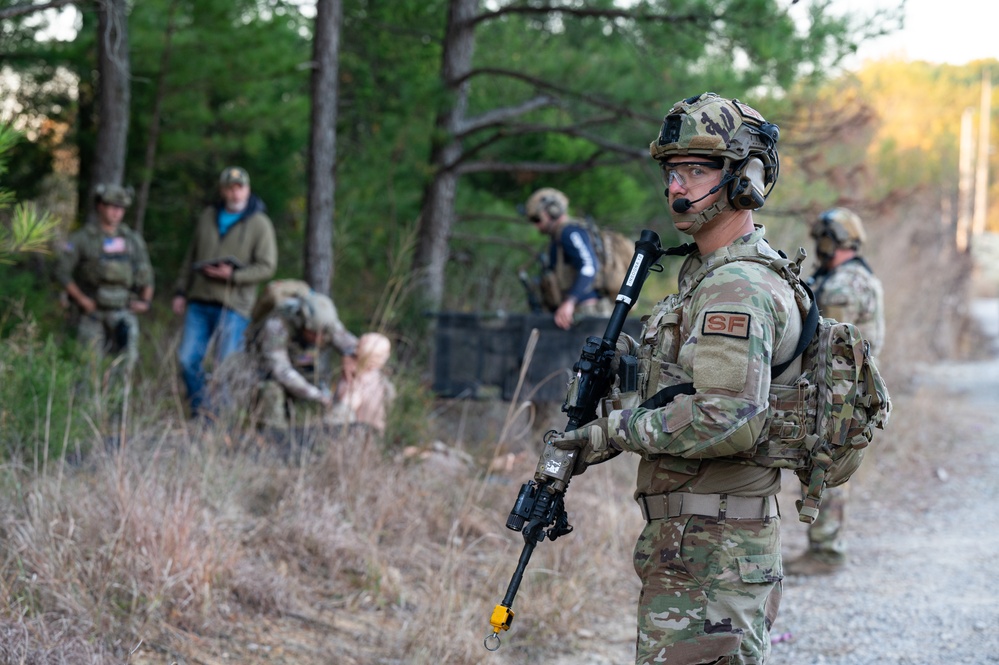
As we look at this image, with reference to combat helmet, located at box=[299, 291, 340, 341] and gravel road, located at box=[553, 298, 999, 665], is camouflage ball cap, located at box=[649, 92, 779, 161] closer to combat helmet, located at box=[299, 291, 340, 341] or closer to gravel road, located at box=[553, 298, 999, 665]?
gravel road, located at box=[553, 298, 999, 665]

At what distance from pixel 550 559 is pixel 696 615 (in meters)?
2.28

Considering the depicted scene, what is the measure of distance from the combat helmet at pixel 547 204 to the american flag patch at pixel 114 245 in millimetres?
2680

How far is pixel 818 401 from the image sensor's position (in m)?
2.49

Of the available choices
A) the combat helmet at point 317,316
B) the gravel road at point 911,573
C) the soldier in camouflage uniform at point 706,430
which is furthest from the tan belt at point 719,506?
the combat helmet at point 317,316

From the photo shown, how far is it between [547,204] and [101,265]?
115 inches

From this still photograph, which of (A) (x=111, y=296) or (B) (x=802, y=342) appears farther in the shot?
(A) (x=111, y=296)

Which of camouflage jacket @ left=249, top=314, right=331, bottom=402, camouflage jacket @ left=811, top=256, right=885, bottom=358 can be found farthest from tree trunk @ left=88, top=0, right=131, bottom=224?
camouflage jacket @ left=811, top=256, right=885, bottom=358

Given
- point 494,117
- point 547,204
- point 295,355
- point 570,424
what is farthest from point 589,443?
point 494,117

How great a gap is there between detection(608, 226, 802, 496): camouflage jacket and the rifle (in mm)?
94

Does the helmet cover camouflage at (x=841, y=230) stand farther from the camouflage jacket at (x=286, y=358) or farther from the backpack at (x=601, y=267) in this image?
the camouflage jacket at (x=286, y=358)

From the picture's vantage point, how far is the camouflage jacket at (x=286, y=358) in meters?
5.63

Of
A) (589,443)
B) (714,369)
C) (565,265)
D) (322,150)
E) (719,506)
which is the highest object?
(322,150)

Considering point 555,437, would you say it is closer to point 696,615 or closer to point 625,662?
point 696,615

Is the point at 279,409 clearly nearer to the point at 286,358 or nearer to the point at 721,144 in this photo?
the point at 286,358
